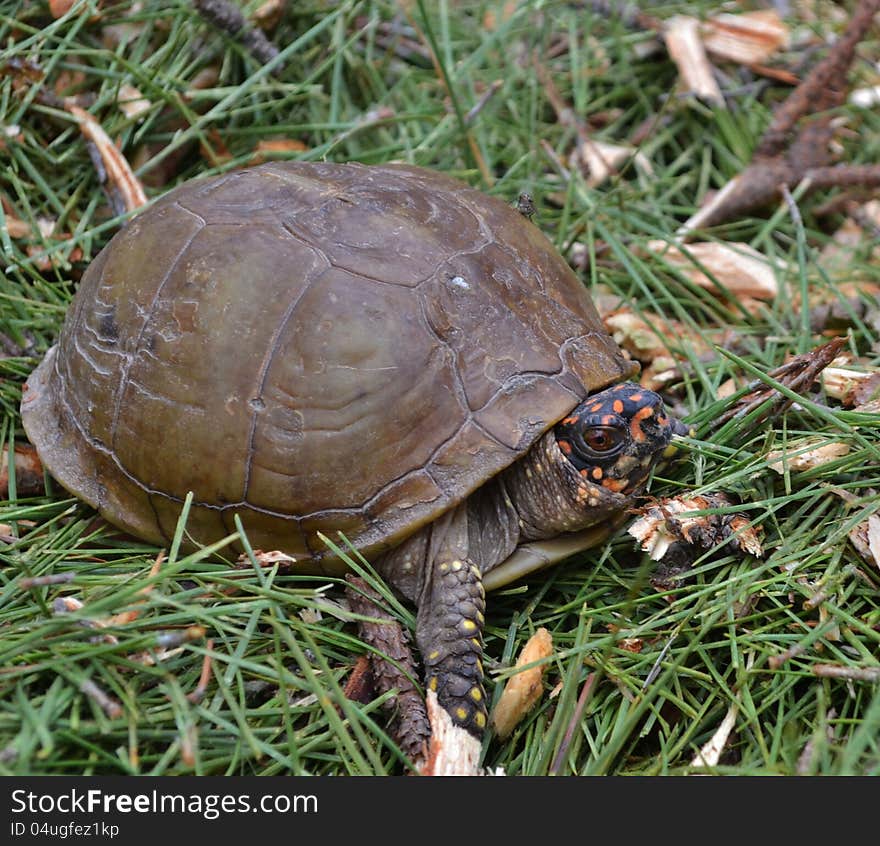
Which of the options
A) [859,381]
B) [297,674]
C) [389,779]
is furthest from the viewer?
[859,381]

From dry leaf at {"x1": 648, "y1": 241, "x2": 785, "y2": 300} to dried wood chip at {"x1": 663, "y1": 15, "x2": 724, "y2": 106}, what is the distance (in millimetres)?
891

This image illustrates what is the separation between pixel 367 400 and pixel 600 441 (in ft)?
1.87

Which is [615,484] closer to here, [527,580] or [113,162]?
[527,580]

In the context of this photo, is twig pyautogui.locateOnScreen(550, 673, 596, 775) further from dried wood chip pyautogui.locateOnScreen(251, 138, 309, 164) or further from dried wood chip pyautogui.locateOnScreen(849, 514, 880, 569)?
dried wood chip pyautogui.locateOnScreen(251, 138, 309, 164)

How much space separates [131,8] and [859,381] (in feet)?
9.37

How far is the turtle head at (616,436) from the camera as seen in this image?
2.07 m

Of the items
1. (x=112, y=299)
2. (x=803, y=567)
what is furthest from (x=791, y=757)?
(x=112, y=299)

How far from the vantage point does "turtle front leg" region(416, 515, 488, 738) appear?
6.42ft

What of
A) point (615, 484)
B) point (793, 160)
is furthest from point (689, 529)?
point (793, 160)

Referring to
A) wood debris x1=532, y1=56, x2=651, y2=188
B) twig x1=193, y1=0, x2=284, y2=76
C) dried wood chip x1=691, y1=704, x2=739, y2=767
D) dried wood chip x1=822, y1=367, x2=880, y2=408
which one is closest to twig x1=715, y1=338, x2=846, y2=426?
dried wood chip x1=822, y1=367, x2=880, y2=408

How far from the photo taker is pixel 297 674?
1.97 meters

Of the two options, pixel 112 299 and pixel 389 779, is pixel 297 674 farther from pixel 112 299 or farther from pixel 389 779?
pixel 112 299

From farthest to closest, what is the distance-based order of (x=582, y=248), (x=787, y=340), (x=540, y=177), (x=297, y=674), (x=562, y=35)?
(x=562, y=35) → (x=540, y=177) → (x=582, y=248) → (x=787, y=340) → (x=297, y=674)

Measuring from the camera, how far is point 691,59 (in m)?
3.79
